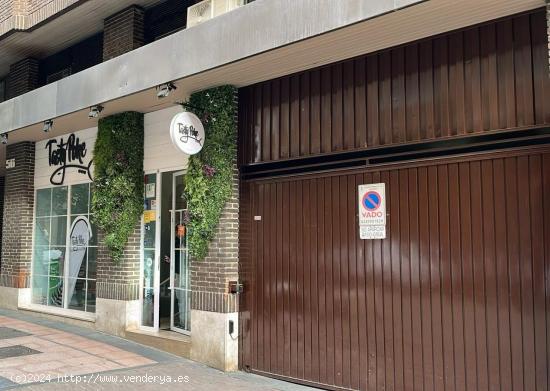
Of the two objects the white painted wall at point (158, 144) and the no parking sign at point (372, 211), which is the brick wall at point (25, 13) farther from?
the no parking sign at point (372, 211)

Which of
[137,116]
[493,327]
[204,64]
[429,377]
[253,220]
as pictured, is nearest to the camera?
[493,327]

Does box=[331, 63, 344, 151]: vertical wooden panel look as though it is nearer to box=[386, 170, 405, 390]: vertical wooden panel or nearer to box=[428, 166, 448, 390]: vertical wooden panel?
box=[386, 170, 405, 390]: vertical wooden panel

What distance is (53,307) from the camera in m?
11.4

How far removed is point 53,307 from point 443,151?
897cm

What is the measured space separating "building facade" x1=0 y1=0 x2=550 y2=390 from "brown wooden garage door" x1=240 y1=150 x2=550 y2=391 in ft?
0.06

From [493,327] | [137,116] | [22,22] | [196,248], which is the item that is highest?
[22,22]

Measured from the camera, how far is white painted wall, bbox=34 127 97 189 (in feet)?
34.9

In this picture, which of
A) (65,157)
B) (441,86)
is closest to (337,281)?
(441,86)

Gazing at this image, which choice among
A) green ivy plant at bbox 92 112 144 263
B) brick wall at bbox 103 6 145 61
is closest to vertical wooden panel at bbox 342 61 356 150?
green ivy plant at bbox 92 112 144 263

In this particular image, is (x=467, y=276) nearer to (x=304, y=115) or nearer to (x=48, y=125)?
(x=304, y=115)

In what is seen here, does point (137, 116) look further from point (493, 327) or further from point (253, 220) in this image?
point (493, 327)

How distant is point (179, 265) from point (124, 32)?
14.1ft

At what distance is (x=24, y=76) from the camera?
12273 millimetres

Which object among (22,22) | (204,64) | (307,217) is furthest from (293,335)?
(22,22)
